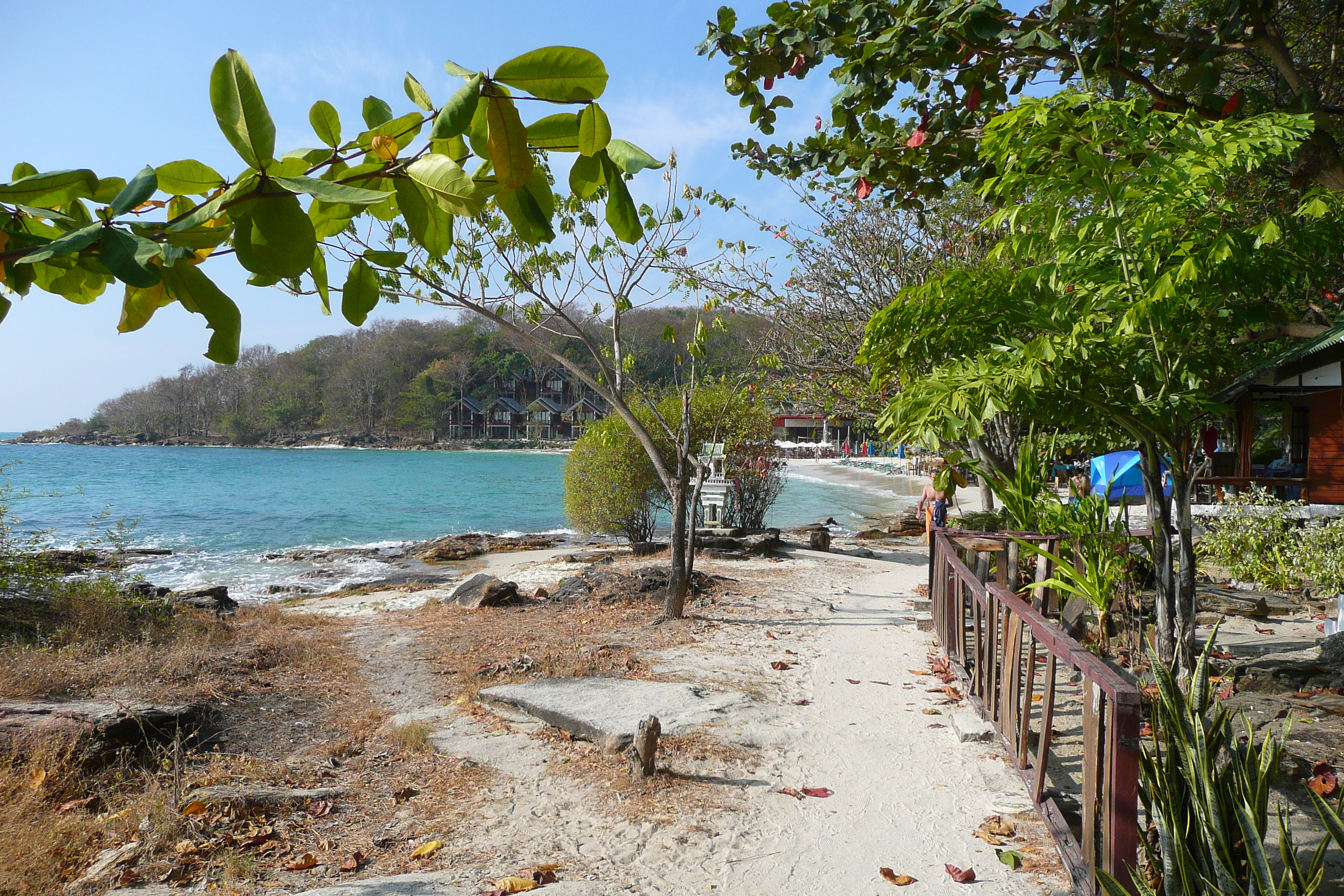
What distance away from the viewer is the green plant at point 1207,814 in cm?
236

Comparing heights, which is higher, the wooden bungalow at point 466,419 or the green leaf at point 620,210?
the wooden bungalow at point 466,419

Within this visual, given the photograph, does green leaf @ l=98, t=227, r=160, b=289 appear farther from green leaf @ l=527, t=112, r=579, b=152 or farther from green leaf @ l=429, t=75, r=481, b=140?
green leaf @ l=527, t=112, r=579, b=152

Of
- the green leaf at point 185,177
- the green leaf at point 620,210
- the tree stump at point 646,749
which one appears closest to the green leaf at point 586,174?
the green leaf at point 620,210

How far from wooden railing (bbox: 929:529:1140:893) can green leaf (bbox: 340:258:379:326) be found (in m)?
2.68

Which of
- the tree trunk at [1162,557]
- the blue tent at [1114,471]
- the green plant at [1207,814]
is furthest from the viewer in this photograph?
the blue tent at [1114,471]

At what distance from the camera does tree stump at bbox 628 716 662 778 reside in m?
4.32

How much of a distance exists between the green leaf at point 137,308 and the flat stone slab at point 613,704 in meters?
4.17

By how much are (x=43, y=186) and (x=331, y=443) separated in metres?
101

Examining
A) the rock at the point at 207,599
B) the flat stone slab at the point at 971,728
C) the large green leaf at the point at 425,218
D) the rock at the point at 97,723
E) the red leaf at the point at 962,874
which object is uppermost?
the large green leaf at the point at 425,218

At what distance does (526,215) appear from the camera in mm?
891

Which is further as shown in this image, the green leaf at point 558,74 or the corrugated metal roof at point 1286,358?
the corrugated metal roof at point 1286,358

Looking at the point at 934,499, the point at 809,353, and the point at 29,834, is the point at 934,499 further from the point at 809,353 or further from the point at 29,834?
the point at 29,834

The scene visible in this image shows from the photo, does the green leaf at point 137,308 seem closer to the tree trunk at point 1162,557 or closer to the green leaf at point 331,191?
the green leaf at point 331,191

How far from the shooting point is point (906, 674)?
652 cm
